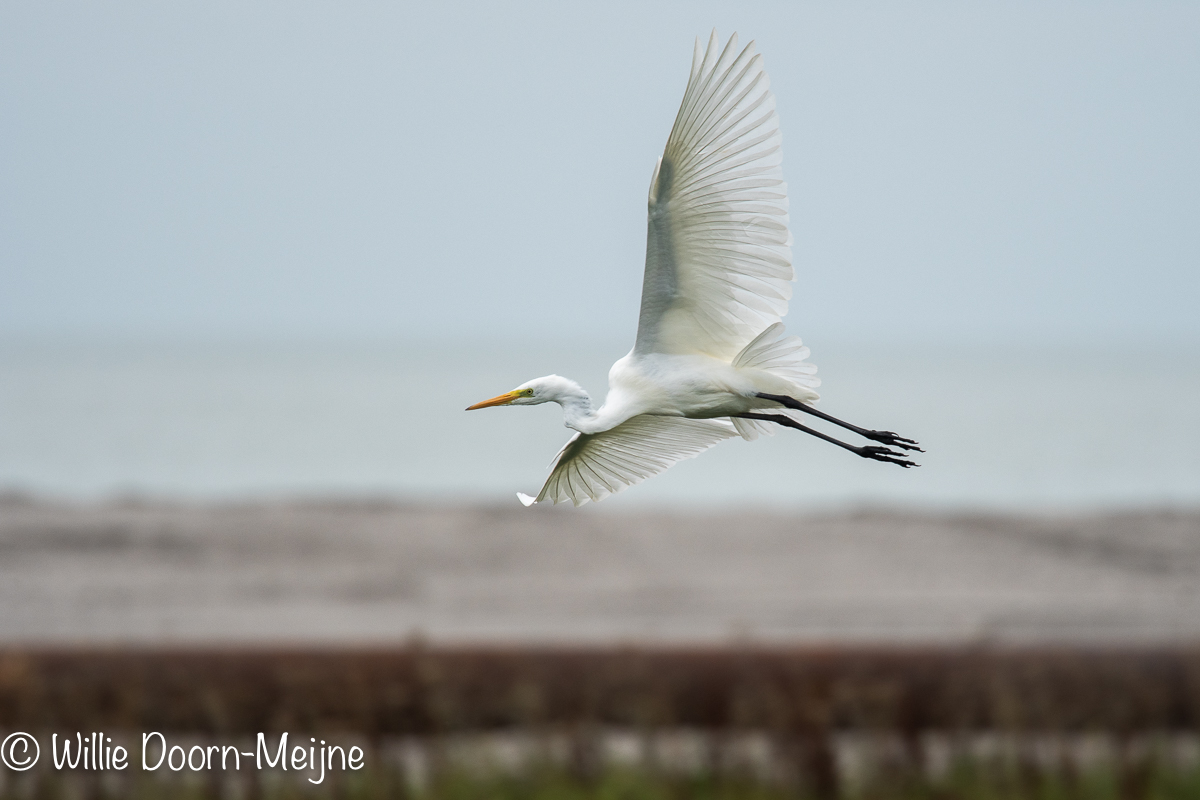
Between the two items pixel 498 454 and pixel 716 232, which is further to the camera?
pixel 498 454

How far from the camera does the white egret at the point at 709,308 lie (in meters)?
2.08

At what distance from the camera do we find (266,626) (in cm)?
1314

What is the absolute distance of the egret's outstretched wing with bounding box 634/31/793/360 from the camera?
2146 millimetres

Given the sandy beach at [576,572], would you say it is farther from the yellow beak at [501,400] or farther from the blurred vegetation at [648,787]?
the yellow beak at [501,400]

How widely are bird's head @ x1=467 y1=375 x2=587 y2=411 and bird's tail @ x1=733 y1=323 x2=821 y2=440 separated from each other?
1.32 feet

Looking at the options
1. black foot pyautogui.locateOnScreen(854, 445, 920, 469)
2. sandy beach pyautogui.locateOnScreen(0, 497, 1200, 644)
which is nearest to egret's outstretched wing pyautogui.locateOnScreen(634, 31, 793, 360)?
black foot pyautogui.locateOnScreen(854, 445, 920, 469)

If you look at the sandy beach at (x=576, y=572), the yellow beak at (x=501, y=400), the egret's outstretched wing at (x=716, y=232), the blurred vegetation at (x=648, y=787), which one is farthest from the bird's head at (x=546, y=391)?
the sandy beach at (x=576, y=572)

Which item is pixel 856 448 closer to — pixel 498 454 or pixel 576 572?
pixel 576 572

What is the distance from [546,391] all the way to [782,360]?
577 millimetres

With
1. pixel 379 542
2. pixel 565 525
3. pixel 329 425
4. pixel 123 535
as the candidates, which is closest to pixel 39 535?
pixel 123 535

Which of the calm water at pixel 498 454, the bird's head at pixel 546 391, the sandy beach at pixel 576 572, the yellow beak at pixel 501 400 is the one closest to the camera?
the yellow beak at pixel 501 400

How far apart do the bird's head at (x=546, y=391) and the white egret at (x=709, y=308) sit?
0.14 metres

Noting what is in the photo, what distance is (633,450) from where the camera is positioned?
2.35 m

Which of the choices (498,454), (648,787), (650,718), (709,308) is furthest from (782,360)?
(498,454)
